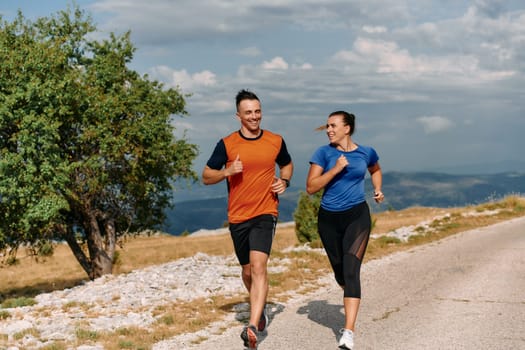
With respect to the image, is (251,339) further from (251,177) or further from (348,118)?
(348,118)

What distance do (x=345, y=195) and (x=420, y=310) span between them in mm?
3188

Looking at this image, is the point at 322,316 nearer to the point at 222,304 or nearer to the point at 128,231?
the point at 222,304

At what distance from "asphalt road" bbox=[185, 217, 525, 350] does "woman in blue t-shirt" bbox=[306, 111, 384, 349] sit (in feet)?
3.06

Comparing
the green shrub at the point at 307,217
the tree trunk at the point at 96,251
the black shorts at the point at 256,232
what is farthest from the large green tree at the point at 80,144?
the black shorts at the point at 256,232

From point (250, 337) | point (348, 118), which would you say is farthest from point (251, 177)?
point (250, 337)

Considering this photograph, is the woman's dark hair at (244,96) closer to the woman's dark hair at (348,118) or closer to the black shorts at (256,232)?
the woman's dark hair at (348,118)

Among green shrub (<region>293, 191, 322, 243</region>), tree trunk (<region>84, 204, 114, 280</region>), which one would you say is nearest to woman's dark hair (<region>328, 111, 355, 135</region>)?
tree trunk (<region>84, 204, 114, 280</region>)

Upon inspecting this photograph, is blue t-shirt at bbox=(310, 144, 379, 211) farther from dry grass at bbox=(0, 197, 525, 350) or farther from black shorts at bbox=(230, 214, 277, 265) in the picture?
dry grass at bbox=(0, 197, 525, 350)

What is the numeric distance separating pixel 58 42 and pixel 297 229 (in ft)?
40.7

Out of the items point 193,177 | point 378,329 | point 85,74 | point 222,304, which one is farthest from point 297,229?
point 378,329

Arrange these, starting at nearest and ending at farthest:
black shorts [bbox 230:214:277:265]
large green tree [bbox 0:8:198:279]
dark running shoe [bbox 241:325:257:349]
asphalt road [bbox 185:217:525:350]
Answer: dark running shoe [bbox 241:325:257:349] < black shorts [bbox 230:214:277:265] < asphalt road [bbox 185:217:525:350] < large green tree [bbox 0:8:198:279]

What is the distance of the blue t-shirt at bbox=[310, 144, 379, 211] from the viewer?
7020 millimetres

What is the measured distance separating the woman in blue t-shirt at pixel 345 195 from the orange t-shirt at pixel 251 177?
496 millimetres

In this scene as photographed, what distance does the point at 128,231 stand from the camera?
69.6 ft
